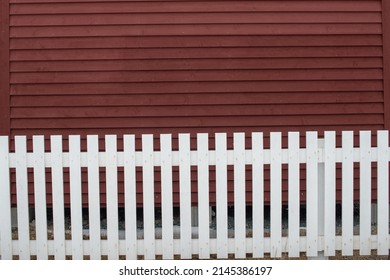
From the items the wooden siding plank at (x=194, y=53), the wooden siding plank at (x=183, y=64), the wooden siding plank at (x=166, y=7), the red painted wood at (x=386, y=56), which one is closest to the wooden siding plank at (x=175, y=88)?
the wooden siding plank at (x=183, y=64)

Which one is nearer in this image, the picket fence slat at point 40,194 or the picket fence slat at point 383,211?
the picket fence slat at point 40,194

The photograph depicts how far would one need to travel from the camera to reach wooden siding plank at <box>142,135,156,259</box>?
16.7 feet

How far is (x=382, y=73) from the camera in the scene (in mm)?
7129

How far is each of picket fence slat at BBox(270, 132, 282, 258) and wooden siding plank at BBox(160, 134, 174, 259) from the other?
0.78m

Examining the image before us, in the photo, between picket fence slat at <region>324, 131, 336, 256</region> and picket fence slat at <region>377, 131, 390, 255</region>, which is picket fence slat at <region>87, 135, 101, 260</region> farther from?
picket fence slat at <region>377, 131, 390, 255</region>

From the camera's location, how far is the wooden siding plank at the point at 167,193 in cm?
509

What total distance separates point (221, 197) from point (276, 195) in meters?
0.43

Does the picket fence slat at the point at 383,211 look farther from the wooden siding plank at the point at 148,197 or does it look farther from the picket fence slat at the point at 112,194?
the picket fence slat at the point at 112,194

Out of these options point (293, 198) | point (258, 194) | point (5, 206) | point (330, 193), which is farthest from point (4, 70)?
point (330, 193)

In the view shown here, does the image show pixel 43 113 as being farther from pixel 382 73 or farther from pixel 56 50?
pixel 382 73

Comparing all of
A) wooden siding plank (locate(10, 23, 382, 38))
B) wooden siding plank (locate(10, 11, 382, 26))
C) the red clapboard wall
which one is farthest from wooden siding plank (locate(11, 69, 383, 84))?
wooden siding plank (locate(10, 11, 382, 26))

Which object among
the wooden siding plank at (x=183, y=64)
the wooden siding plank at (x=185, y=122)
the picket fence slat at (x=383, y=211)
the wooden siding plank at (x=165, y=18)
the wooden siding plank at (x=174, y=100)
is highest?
the wooden siding plank at (x=165, y=18)

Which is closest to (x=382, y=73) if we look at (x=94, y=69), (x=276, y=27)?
(x=276, y=27)

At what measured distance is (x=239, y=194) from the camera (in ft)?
17.0
